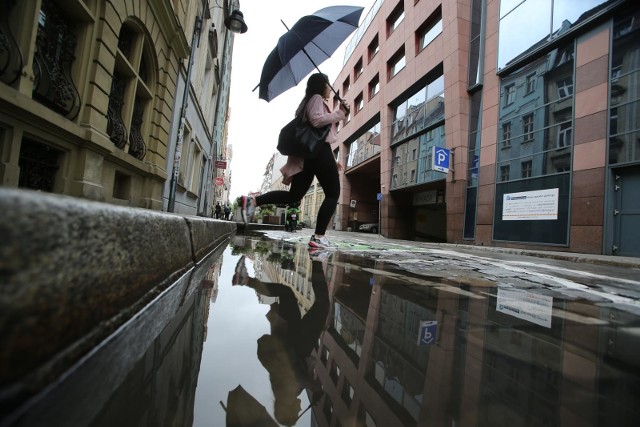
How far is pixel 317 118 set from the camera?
12.1ft

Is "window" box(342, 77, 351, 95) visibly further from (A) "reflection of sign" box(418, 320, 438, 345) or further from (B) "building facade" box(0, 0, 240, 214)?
(A) "reflection of sign" box(418, 320, 438, 345)

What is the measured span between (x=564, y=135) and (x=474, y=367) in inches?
471

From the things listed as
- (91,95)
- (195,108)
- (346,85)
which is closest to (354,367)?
(91,95)

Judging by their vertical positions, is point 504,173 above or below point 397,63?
below

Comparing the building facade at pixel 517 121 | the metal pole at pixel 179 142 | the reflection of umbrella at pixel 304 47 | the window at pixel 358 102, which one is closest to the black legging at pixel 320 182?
the reflection of umbrella at pixel 304 47

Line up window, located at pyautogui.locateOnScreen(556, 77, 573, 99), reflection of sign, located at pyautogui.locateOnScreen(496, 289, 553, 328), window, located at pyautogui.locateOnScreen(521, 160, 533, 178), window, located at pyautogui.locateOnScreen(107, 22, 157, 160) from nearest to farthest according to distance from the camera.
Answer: reflection of sign, located at pyautogui.locateOnScreen(496, 289, 553, 328) < window, located at pyautogui.locateOnScreen(107, 22, 157, 160) < window, located at pyautogui.locateOnScreen(556, 77, 573, 99) < window, located at pyautogui.locateOnScreen(521, 160, 533, 178)

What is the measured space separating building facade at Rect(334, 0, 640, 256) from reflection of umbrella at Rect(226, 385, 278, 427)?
11209 mm

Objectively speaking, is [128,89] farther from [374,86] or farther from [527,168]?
[374,86]

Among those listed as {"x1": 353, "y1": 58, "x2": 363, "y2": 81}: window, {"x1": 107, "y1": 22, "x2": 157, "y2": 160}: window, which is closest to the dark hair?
{"x1": 107, "y1": 22, "x2": 157, "y2": 160}: window

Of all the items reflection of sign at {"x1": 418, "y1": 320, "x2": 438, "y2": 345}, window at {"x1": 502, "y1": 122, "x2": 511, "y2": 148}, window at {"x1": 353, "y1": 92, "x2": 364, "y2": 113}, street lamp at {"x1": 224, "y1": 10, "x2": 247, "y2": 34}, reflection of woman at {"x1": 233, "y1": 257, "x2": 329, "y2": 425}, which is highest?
window at {"x1": 353, "y1": 92, "x2": 364, "y2": 113}

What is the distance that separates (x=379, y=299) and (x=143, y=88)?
7.84 m

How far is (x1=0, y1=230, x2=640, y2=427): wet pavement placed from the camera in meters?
0.62

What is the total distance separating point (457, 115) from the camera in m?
13.6

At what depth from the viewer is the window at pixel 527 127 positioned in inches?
432
